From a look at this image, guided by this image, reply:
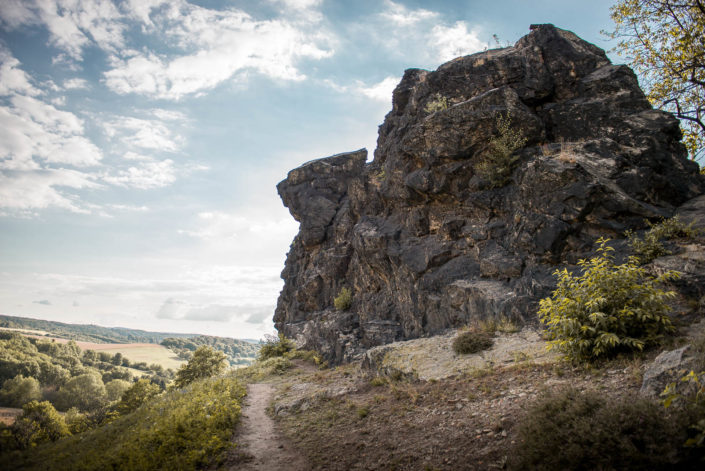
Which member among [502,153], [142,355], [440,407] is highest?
[502,153]

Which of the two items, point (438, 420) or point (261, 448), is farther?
point (261, 448)

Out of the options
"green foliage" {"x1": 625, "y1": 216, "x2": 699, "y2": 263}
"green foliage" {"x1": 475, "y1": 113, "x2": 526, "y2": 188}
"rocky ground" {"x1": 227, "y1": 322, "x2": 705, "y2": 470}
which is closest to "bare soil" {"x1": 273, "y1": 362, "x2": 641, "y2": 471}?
"rocky ground" {"x1": 227, "y1": 322, "x2": 705, "y2": 470}

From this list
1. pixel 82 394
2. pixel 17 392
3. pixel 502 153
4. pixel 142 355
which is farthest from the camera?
pixel 142 355

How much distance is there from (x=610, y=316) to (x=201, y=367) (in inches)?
1667

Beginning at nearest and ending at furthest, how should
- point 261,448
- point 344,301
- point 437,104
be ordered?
point 261,448 → point 437,104 → point 344,301

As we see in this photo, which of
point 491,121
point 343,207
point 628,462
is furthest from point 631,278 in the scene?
point 343,207

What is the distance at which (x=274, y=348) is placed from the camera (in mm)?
30969

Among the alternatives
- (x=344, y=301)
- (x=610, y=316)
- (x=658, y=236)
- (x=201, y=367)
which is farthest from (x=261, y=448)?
(x=201, y=367)

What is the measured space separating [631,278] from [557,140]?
12.9 m

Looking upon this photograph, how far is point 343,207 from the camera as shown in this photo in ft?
120

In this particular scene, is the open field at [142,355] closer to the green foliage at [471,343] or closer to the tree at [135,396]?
the tree at [135,396]

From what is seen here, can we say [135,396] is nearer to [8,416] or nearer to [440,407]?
[8,416]

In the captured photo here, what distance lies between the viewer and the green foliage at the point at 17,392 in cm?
4594

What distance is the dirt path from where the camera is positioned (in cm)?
785
